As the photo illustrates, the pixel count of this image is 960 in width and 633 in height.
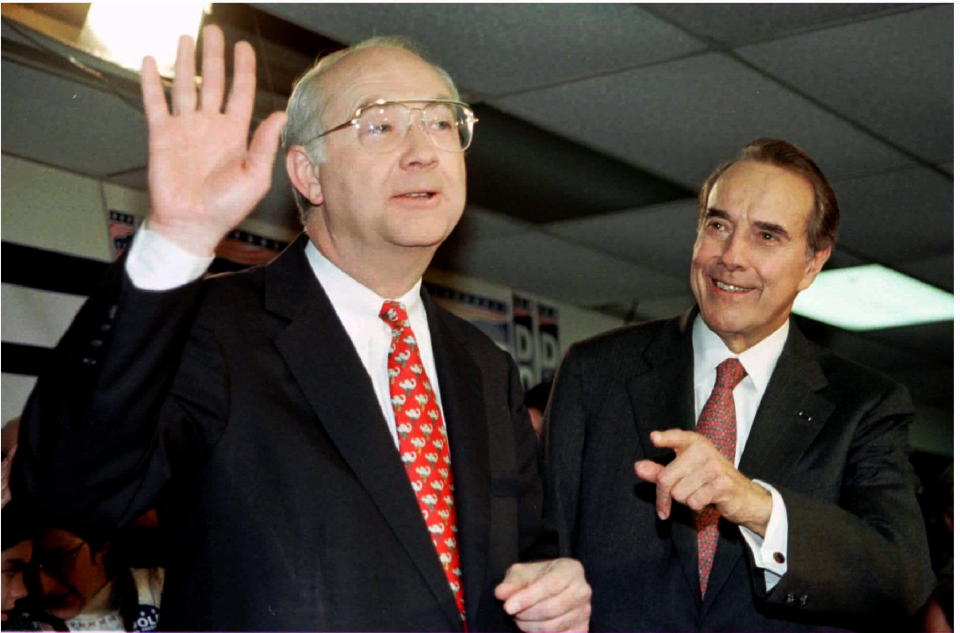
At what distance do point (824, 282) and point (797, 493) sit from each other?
16.1 ft

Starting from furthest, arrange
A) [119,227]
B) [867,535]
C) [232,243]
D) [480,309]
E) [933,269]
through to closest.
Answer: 1. [480,309]
2. [933,269]
3. [232,243]
4. [119,227]
5. [867,535]

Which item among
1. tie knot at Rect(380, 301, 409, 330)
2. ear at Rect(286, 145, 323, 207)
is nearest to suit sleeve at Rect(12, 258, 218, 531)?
tie knot at Rect(380, 301, 409, 330)

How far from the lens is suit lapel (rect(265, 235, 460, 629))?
166 cm

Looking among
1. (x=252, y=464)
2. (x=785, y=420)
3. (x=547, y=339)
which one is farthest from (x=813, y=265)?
(x=547, y=339)

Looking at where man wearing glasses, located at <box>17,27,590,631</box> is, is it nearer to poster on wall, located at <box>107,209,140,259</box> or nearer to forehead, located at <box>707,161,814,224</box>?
forehead, located at <box>707,161,814,224</box>

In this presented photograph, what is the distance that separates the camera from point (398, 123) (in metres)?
1.97

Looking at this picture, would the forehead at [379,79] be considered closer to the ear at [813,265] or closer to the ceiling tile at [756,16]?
the ear at [813,265]

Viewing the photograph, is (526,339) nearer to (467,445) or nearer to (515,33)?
(515,33)

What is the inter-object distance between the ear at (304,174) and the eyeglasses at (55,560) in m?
1.92

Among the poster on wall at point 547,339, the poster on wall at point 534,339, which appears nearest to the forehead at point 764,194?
the poster on wall at point 534,339

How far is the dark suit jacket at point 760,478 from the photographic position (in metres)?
2.15

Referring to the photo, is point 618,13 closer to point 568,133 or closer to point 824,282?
point 568,133

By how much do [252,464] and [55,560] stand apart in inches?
86.9

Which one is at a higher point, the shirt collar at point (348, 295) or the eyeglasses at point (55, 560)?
the shirt collar at point (348, 295)
